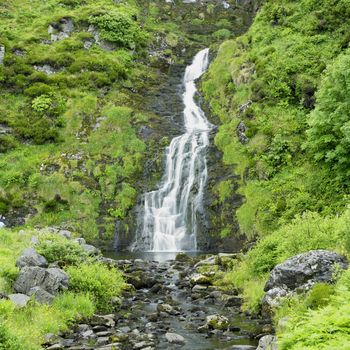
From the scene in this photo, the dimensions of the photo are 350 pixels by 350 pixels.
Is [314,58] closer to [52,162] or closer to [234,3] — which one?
[52,162]

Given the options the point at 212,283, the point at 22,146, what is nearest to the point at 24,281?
the point at 212,283

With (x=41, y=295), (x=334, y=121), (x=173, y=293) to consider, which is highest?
(x=334, y=121)

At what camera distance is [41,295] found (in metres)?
14.1

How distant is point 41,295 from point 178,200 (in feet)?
67.3

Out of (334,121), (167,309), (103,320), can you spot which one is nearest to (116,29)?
(334,121)

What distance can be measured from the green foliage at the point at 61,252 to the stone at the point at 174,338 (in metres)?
5.88

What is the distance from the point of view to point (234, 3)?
Answer: 244 ft

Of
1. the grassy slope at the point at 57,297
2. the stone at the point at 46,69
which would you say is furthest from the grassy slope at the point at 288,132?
the stone at the point at 46,69

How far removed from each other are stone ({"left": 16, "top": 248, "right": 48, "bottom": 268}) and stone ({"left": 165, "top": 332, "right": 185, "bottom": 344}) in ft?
19.0

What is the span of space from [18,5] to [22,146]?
3314 centimetres

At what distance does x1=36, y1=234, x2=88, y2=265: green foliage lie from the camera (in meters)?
17.4

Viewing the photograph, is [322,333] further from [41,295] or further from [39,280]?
[39,280]

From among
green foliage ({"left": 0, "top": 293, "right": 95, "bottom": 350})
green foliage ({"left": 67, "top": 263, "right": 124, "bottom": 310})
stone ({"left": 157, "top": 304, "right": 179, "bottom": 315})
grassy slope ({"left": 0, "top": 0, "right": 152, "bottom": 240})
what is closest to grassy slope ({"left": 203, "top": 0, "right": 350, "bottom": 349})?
stone ({"left": 157, "top": 304, "right": 179, "bottom": 315})

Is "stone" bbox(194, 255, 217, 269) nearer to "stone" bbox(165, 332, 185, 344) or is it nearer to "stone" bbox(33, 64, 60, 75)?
"stone" bbox(165, 332, 185, 344)
